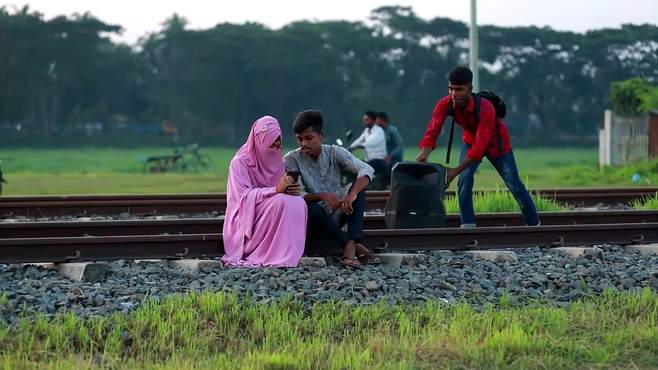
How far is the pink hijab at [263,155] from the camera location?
917 centimetres

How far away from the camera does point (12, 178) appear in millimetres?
31312

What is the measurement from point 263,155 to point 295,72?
5550 centimetres

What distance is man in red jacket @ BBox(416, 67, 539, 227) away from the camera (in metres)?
10.7

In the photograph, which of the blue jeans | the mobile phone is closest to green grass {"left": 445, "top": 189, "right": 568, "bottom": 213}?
the blue jeans

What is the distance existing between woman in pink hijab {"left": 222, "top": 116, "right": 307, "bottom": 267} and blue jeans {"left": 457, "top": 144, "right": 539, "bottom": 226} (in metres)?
2.57

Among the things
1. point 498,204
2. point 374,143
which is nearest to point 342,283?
point 498,204

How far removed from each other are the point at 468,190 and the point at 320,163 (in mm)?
2314

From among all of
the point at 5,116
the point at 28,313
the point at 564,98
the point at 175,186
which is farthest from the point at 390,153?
the point at 564,98

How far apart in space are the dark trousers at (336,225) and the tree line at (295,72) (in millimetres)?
50514

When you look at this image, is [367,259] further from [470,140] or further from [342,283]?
[470,140]

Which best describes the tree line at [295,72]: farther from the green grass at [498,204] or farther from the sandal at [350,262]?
the sandal at [350,262]

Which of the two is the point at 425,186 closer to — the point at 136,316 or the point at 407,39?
the point at 136,316

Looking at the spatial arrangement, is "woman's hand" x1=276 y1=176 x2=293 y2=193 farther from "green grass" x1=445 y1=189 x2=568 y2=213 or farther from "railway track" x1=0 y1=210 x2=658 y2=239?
"green grass" x1=445 y1=189 x2=568 y2=213

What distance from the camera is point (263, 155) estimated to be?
9.30 m
